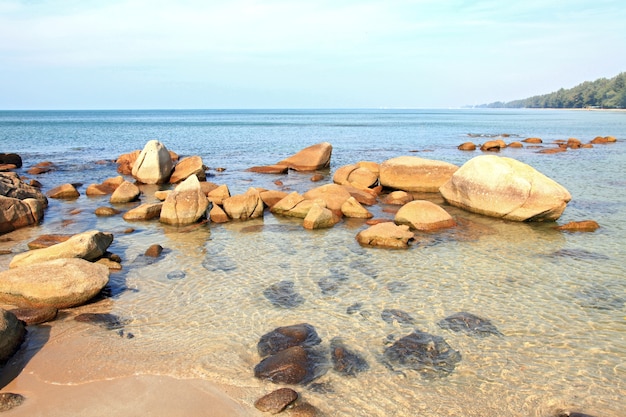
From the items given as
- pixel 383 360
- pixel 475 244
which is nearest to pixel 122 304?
pixel 383 360

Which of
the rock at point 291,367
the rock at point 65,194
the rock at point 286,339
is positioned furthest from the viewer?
the rock at point 65,194

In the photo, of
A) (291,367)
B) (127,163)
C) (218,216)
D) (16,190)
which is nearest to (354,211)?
(218,216)

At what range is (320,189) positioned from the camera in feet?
53.2

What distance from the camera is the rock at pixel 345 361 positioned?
20.5 ft

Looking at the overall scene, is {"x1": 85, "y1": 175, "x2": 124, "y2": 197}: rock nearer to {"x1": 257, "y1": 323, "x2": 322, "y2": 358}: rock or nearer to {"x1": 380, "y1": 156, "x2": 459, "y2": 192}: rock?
{"x1": 380, "y1": 156, "x2": 459, "y2": 192}: rock

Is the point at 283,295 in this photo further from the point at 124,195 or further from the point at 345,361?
the point at 124,195

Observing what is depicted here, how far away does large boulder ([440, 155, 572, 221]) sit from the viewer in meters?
14.0

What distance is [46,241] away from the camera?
11781 mm

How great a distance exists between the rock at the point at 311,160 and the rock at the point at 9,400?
21.2m

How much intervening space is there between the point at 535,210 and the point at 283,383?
36.0ft

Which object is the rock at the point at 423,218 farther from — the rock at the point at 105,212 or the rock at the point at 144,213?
the rock at the point at 105,212

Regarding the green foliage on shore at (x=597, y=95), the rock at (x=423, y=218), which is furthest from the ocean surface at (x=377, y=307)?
the green foliage on shore at (x=597, y=95)

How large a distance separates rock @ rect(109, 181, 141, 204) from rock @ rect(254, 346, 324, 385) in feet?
43.3

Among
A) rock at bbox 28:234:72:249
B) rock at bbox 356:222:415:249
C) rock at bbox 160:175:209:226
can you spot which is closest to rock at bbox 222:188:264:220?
rock at bbox 160:175:209:226
